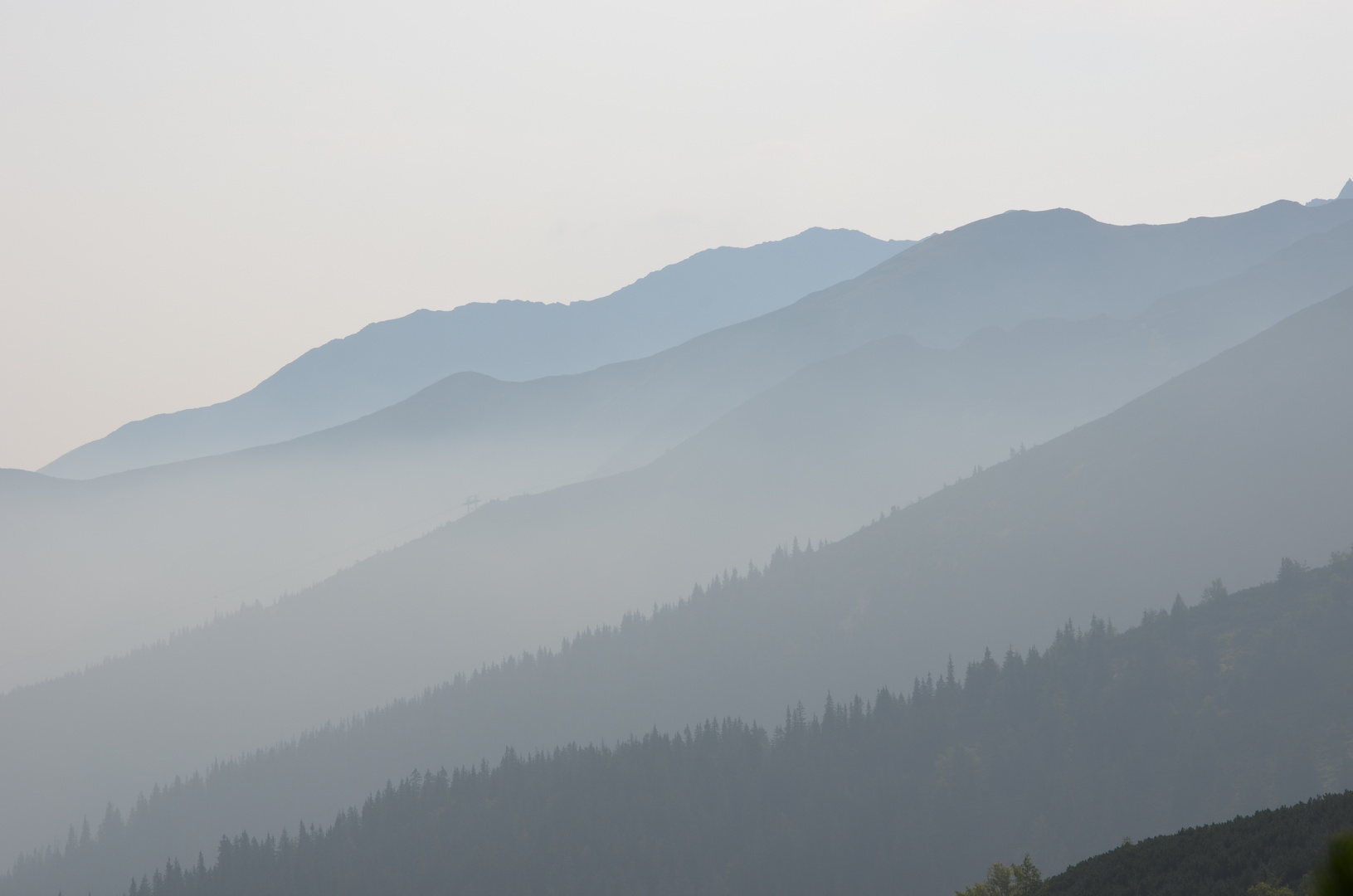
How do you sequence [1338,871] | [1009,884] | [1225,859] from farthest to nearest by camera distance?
[1009,884]
[1225,859]
[1338,871]

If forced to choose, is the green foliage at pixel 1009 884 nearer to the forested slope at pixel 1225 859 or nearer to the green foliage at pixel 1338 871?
the forested slope at pixel 1225 859

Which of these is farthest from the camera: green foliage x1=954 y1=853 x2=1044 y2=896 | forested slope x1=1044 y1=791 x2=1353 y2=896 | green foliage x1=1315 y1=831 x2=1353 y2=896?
green foliage x1=954 y1=853 x2=1044 y2=896

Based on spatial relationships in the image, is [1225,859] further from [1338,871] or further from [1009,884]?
[1338,871]

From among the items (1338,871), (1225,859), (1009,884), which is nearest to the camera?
(1338,871)

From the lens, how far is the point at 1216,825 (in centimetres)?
8650

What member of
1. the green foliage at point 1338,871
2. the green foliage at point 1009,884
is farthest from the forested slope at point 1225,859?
the green foliage at point 1338,871

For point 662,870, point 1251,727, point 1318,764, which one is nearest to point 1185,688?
point 1251,727

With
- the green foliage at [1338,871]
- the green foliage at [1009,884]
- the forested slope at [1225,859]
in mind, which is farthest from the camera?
the green foliage at [1009,884]

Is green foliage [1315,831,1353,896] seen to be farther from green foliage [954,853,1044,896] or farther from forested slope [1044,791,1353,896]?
green foliage [954,853,1044,896]

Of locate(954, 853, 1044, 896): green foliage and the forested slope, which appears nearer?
the forested slope

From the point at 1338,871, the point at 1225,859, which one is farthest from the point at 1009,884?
the point at 1338,871

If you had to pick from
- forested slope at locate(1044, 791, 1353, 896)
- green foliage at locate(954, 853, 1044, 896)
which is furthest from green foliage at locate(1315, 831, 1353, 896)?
green foliage at locate(954, 853, 1044, 896)

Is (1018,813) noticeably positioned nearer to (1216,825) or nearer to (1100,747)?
(1100,747)

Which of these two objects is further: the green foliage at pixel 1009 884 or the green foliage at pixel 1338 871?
the green foliage at pixel 1009 884
